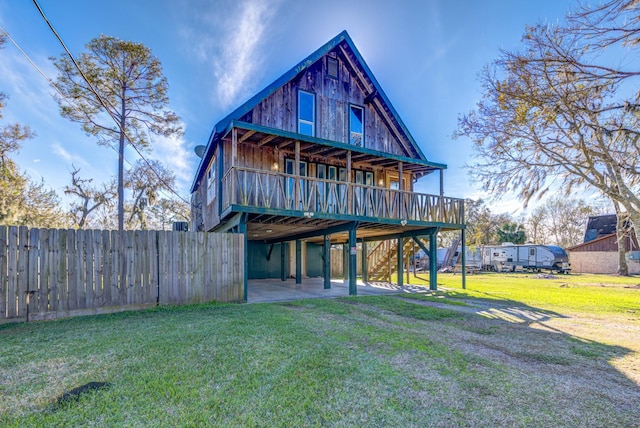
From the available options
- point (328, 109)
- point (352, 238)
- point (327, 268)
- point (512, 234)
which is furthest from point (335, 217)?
A: point (512, 234)

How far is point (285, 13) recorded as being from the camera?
12.4 metres

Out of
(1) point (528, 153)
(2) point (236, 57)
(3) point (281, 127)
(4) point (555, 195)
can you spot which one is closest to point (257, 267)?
(3) point (281, 127)

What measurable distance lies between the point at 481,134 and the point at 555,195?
5.47 meters

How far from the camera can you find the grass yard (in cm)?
280

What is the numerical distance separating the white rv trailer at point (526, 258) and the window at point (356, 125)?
81.0 ft

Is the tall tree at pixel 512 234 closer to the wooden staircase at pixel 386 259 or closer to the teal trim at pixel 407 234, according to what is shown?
the wooden staircase at pixel 386 259

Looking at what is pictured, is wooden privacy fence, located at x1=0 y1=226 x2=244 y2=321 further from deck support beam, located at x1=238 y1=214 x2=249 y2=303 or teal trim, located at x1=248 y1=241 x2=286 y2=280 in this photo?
teal trim, located at x1=248 y1=241 x2=286 y2=280

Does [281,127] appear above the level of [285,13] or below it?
below

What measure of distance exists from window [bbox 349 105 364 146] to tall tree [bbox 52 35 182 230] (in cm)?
1163

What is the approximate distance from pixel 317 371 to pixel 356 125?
11.5 meters

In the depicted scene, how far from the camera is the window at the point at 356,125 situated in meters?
13.5

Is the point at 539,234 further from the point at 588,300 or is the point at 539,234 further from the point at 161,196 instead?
the point at 161,196

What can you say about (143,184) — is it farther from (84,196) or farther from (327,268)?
(327,268)

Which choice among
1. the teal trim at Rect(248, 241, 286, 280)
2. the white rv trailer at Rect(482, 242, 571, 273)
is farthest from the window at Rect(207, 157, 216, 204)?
the white rv trailer at Rect(482, 242, 571, 273)
